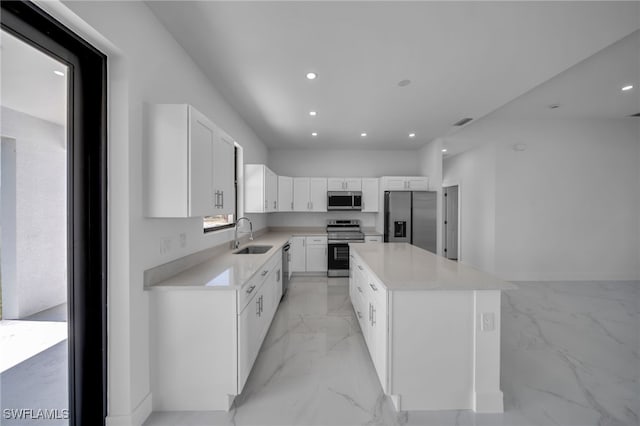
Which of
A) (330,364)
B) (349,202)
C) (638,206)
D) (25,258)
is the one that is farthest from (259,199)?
(638,206)

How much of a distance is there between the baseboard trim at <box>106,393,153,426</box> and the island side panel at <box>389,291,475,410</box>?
1621 mm

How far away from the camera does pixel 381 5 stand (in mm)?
1654

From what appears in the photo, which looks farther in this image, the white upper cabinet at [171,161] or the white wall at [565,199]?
the white wall at [565,199]

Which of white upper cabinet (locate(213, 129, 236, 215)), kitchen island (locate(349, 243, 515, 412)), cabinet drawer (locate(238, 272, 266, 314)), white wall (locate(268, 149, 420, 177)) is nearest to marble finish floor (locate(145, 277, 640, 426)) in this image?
kitchen island (locate(349, 243, 515, 412))

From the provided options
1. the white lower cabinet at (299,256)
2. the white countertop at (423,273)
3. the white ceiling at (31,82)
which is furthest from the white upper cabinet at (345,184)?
the white ceiling at (31,82)

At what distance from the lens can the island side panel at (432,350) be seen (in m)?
1.68

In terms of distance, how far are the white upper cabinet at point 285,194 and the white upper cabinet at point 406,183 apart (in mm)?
1994

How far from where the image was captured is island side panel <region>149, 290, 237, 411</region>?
1.68 meters

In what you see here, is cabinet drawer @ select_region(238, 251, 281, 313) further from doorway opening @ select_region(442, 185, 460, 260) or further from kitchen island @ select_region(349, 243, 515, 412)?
doorway opening @ select_region(442, 185, 460, 260)

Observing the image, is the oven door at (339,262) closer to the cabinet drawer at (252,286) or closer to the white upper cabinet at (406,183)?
the white upper cabinet at (406,183)

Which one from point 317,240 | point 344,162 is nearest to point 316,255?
point 317,240

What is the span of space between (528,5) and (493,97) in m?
1.59

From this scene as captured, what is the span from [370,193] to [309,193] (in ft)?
4.37

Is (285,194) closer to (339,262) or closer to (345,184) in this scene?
(345,184)
